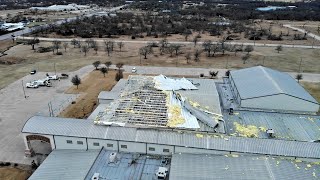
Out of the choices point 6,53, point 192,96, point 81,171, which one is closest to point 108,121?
point 81,171

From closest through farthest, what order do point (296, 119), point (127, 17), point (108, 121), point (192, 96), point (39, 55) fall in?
1. point (108, 121)
2. point (296, 119)
3. point (192, 96)
4. point (39, 55)
5. point (127, 17)

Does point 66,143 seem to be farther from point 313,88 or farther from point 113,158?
point 313,88

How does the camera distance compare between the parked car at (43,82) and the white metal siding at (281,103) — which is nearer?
the white metal siding at (281,103)

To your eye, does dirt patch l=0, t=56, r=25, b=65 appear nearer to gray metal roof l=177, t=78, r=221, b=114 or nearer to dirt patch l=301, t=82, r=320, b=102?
gray metal roof l=177, t=78, r=221, b=114

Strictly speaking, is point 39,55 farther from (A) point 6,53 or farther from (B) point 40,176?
(B) point 40,176

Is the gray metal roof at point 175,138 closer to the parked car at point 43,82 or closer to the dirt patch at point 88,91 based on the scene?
the dirt patch at point 88,91

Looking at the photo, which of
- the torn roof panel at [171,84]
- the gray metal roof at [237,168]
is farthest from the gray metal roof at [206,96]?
the gray metal roof at [237,168]
